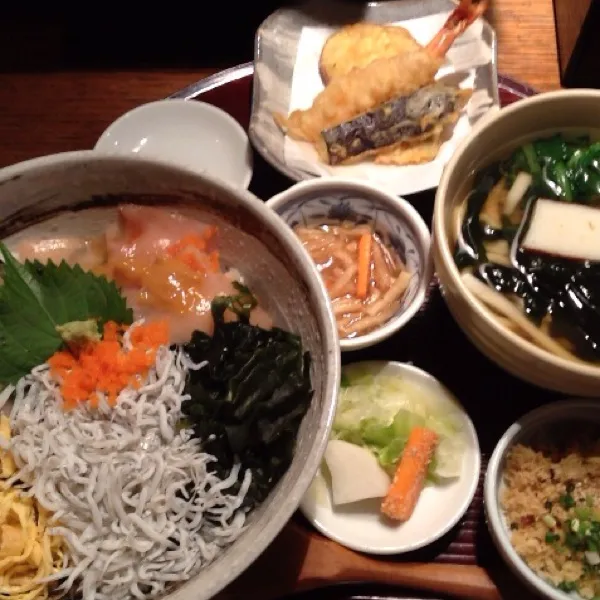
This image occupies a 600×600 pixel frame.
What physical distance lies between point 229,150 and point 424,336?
2.07ft

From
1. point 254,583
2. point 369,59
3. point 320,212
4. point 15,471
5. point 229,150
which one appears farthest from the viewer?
point 369,59

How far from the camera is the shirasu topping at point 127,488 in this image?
1004mm

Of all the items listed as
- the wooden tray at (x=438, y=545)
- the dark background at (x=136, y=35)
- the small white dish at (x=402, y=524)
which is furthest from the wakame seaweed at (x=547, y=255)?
the dark background at (x=136, y=35)

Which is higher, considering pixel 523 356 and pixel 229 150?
pixel 229 150

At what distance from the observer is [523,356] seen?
3.73 feet

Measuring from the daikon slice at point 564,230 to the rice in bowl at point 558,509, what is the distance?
1.11 ft

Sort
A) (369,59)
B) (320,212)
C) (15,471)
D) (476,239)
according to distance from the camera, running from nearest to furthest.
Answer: (15,471) → (476,239) → (320,212) → (369,59)

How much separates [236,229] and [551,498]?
28.1 inches

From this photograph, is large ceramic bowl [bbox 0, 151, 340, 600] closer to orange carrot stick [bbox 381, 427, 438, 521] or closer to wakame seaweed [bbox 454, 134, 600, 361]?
orange carrot stick [bbox 381, 427, 438, 521]

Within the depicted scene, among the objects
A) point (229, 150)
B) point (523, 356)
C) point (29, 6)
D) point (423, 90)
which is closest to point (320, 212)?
point (229, 150)

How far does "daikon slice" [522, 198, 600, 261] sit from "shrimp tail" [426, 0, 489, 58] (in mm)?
597

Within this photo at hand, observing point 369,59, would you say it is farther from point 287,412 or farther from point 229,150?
point 287,412

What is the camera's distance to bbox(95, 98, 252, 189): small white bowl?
1.62 metres

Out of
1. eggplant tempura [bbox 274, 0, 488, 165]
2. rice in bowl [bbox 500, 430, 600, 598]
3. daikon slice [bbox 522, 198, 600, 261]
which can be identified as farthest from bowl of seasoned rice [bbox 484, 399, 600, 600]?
eggplant tempura [bbox 274, 0, 488, 165]
